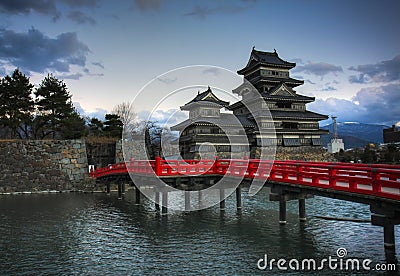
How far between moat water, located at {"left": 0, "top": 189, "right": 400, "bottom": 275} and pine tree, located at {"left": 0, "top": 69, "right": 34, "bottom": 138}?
16.9 m

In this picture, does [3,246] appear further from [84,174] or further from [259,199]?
[84,174]

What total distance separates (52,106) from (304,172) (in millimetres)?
33321

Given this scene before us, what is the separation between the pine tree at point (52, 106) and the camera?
38812 mm

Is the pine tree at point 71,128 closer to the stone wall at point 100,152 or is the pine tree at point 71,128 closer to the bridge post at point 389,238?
the stone wall at point 100,152

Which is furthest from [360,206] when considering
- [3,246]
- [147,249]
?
[3,246]

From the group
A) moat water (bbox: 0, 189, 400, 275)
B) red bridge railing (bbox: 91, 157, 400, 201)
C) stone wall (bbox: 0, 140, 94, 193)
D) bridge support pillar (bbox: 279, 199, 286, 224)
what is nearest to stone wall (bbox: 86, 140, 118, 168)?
stone wall (bbox: 0, 140, 94, 193)

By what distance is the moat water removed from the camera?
11664 millimetres

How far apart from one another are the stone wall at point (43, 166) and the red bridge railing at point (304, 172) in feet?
35.4

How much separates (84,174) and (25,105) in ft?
35.5

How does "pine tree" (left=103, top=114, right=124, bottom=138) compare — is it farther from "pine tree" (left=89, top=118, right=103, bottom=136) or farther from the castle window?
the castle window

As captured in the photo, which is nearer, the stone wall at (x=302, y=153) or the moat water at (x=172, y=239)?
the moat water at (x=172, y=239)

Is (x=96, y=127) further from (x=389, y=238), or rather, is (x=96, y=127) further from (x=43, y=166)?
(x=389, y=238)

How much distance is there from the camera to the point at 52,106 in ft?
128

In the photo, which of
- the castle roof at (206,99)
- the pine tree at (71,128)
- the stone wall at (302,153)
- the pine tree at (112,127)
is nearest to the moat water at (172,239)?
the pine tree at (71,128)
